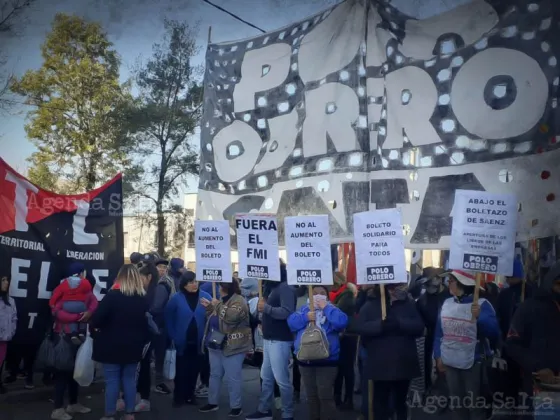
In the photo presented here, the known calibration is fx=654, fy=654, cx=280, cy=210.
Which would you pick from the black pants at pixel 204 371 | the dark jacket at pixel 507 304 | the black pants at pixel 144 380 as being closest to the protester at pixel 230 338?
the black pants at pixel 144 380

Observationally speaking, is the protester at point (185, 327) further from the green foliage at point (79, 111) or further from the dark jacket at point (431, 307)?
the green foliage at point (79, 111)

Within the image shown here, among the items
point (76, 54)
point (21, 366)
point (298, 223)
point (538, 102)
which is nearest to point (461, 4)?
point (538, 102)

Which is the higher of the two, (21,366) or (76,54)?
(76,54)

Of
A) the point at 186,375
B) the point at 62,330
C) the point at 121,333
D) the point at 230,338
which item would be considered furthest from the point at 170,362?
the point at 121,333

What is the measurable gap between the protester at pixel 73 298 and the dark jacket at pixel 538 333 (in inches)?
190

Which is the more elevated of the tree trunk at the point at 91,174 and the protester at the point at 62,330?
the tree trunk at the point at 91,174

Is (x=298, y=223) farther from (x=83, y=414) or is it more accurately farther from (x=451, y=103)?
(x=83, y=414)

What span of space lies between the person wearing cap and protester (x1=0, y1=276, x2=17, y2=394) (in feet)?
16.7

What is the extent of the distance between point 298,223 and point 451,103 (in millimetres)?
1945

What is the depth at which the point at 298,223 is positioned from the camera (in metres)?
6.84

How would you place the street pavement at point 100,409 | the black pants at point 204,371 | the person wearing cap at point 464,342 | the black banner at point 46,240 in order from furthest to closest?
1. the black pants at point 204,371
2. the black banner at point 46,240
3. the street pavement at point 100,409
4. the person wearing cap at point 464,342

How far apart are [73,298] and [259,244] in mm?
2330

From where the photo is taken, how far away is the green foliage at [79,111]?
16188 millimetres

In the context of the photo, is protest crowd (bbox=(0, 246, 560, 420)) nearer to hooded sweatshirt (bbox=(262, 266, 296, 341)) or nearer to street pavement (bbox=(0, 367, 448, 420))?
hooded sweatshirt (bbox=(262, 266, 296, 341))
